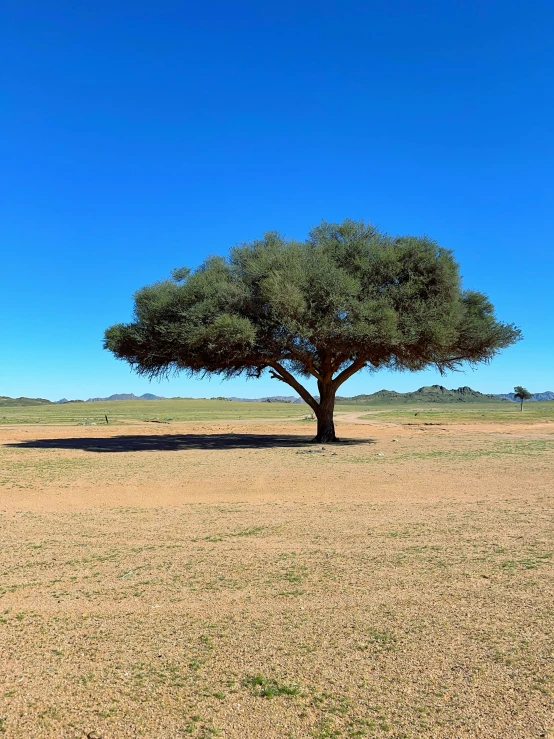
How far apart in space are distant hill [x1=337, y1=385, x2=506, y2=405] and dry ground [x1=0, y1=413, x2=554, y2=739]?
151039mm

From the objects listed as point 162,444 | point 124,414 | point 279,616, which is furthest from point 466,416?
point 279,616

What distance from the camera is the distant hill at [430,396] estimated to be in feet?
533

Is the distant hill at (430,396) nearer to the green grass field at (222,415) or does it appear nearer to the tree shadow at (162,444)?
the green grass field at (222,415)

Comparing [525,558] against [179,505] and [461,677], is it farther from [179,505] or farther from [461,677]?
[179,505]

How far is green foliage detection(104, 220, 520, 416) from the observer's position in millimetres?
24312

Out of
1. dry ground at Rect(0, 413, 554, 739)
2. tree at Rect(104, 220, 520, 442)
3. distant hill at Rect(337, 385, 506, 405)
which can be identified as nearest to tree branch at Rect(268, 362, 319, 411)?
tree at Rect(104, 220, 520, 442)

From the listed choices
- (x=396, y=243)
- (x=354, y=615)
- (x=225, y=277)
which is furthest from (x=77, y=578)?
(x=396, y=243)

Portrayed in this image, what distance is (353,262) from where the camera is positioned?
26.1 meters

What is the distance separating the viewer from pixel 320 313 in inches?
966

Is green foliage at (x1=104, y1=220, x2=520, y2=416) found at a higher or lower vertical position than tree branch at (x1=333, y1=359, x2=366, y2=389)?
higher

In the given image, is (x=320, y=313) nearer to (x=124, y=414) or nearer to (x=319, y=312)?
(x=319, y=312)

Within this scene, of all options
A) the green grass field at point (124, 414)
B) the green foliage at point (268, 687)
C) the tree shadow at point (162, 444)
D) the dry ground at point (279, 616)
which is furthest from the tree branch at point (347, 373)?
the green grass field at point (124, 414)

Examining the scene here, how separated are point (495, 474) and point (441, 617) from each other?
11.6 meters

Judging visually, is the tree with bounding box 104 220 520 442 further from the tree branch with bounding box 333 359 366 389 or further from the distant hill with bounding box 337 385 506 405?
the distant hill with bounding box 337 385 506 405
